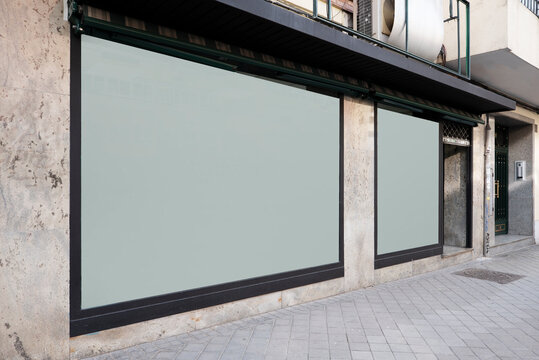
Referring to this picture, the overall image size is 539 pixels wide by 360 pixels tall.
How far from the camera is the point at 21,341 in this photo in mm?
3408

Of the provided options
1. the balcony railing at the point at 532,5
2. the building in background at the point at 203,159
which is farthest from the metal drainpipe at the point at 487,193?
the balcony railing at the point at 532,5

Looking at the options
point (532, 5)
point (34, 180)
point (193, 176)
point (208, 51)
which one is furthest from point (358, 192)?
point (532, 5)

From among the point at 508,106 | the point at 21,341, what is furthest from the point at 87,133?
the point at 508,106

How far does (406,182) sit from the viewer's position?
24.5 feet

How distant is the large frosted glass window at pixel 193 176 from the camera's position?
3.97 metres

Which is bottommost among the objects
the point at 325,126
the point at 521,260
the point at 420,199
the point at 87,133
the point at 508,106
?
A: the point at 521,260

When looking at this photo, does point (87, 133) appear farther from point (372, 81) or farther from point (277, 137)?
point (372, 81)

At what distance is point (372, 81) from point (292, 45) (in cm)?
217

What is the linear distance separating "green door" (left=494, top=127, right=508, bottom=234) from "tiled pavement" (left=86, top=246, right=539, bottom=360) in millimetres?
6214

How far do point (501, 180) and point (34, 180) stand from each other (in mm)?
12621

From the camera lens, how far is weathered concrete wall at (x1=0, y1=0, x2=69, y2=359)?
3.40 metres

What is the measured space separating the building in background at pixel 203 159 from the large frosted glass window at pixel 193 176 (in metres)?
0.02

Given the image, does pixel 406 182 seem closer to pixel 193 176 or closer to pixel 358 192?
pixel 358 192

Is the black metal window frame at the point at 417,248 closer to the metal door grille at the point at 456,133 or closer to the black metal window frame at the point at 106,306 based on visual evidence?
the metal door grille at the point at 456,133
